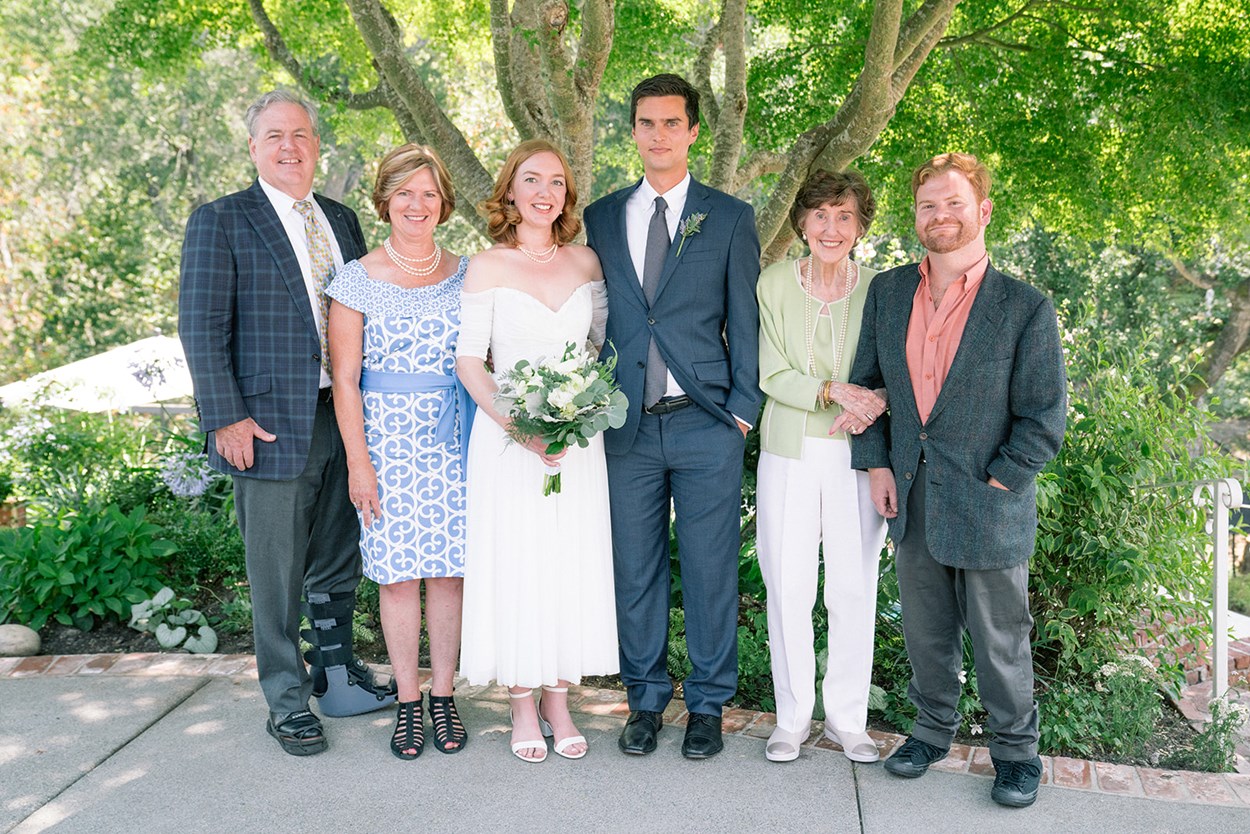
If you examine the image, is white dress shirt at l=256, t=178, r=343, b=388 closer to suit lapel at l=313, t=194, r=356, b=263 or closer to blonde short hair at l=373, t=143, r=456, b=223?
suit lapel at l=313, t=194, r=356, b=263

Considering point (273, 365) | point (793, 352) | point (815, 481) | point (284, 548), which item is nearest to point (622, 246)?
point (793, 352)

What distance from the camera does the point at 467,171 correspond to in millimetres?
6668

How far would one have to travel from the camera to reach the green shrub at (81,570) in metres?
5.24

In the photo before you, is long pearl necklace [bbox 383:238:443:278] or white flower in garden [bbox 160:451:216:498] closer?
long pearl necklace [bbox 383:238:443:278]

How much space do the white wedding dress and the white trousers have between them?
2.02ft

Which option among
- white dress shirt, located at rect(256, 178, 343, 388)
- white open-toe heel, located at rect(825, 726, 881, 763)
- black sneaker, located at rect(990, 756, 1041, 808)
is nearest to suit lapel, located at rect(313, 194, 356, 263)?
white dress shirt, located at rect(256, 178, 343, 388)

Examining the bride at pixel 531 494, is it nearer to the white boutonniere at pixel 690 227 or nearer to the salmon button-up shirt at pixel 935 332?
the white boutonniere at pixel 690 227

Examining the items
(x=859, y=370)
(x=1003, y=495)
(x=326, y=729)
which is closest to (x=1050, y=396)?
(x=1003, y=495)

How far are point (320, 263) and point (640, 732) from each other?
213cm

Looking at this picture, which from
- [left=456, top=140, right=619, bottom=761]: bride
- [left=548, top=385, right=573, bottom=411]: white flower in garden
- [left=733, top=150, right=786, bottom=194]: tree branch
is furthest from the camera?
[left=733, top=150, right=786, bottom=194]: tree branch

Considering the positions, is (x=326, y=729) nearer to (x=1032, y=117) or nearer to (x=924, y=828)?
(x=924, y=828)

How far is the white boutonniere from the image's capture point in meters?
3.76

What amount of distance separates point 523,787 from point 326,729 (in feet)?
3.07

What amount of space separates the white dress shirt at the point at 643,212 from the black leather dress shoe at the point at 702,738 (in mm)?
1647
